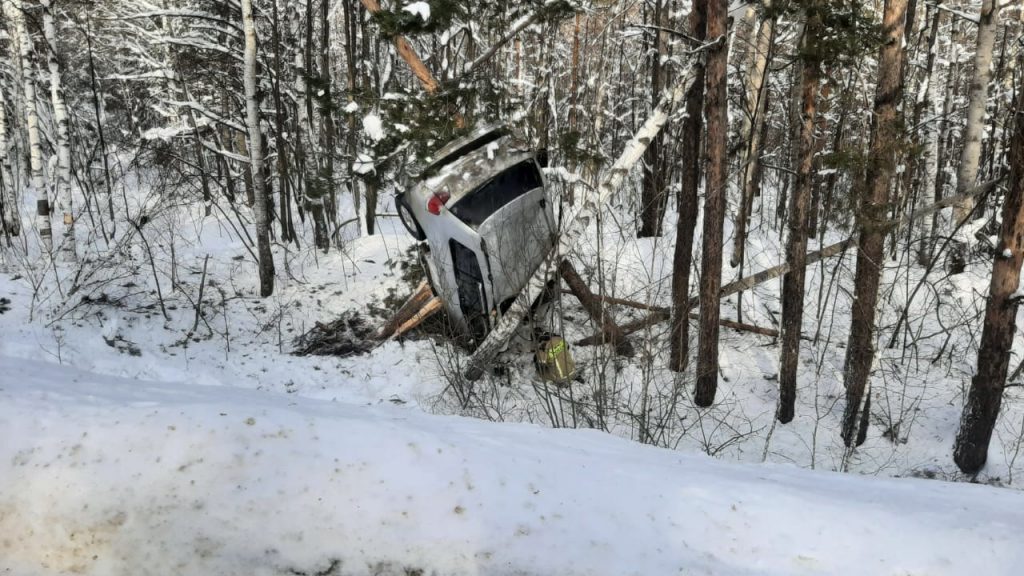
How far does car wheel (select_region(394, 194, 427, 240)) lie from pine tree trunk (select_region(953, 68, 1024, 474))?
730 centimetres

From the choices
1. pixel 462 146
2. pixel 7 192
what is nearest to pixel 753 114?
pixel 462 146

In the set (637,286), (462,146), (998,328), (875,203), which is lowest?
(637,286)

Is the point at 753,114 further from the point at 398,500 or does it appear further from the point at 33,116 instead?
the point at 33,116

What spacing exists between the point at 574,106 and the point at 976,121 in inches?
368

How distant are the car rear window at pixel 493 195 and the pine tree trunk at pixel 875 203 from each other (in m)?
4.50

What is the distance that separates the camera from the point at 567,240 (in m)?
8.47

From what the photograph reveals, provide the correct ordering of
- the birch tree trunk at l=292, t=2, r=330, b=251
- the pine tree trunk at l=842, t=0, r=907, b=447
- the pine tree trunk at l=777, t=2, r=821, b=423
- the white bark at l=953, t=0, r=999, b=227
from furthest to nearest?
the birch tree trunk at l=292, t=2, r=330, b=251 < the white bark at l=953, t=0, r=999, b=227 < the pine tree trunk at l=777, t=2, r=821, b=423 < the pine tree trunk at l=842, t=0, r=907, b=447

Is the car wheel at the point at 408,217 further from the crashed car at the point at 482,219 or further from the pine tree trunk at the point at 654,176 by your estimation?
the pine tree trunk at the point at 654,176

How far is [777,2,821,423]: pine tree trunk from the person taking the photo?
23.3 feet

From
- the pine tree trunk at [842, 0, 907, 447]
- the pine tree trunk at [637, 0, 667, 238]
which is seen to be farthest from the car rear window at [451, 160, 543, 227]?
the pine tree trunk at [637, 0, 667, 238]

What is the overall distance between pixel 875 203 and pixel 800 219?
35.7 inches

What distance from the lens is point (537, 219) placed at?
8.91 metres

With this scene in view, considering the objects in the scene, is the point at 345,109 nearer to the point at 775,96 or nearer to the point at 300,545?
the point at 300,545

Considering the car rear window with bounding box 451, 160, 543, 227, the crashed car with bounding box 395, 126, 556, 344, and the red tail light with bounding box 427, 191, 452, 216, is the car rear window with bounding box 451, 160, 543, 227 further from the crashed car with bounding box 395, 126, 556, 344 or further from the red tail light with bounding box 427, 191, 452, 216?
the red tail light with bounding box 427, 191, 452, 216
